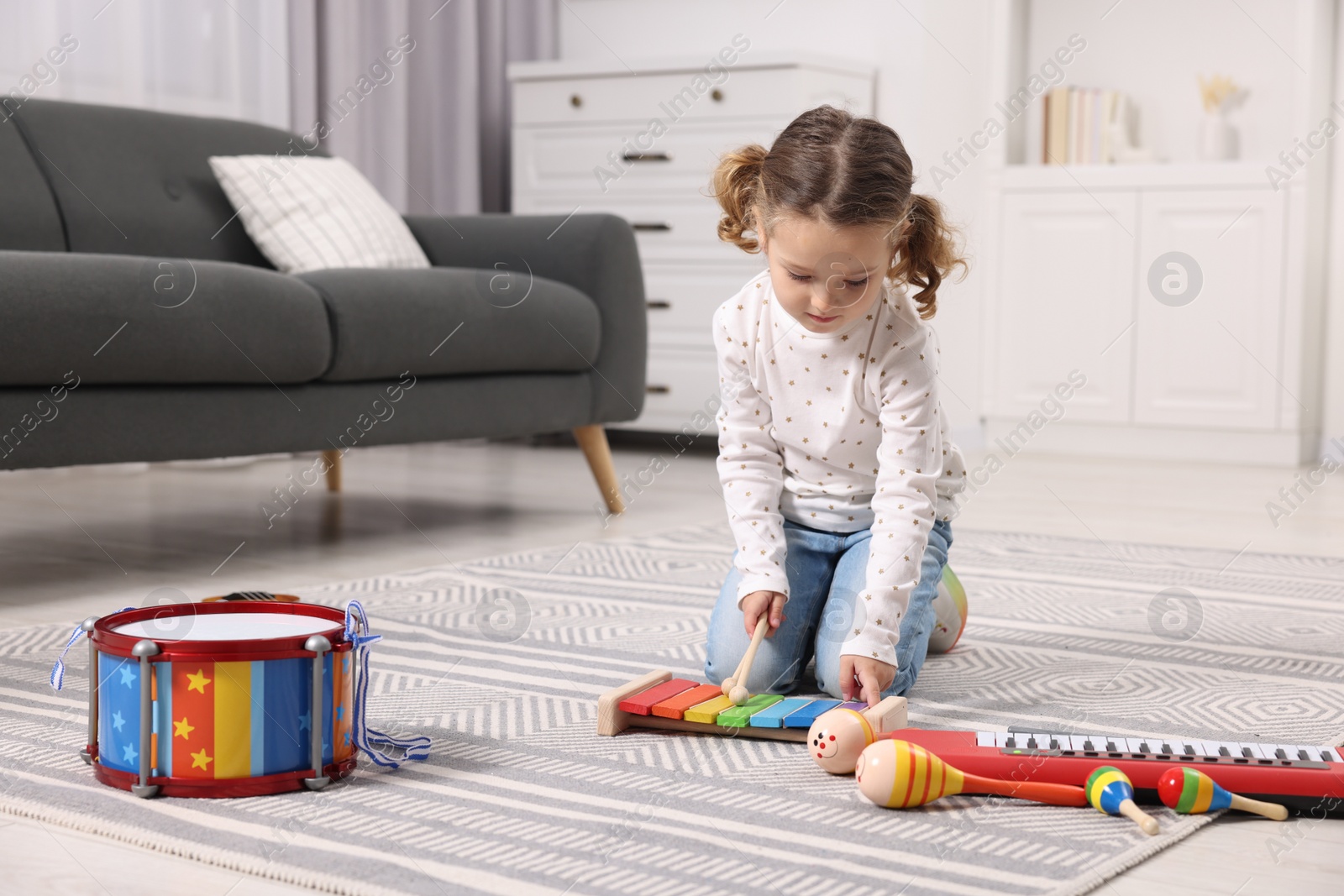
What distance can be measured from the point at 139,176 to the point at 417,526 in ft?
2.63

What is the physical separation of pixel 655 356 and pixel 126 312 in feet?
6.79

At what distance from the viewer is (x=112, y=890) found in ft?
2.78

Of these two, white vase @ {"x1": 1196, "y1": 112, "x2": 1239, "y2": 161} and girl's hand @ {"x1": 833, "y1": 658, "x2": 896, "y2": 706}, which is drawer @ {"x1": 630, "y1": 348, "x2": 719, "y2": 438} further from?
girl's hand @ {"x1": 833, "y1": 658, "x2": 896, "y2": 706}

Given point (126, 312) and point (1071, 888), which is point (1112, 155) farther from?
point (1071, 888)

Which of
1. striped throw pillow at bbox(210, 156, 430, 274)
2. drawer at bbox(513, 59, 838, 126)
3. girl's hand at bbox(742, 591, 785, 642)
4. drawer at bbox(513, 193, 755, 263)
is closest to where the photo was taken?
girl's hand at bbox(742, 591, 785, 642)

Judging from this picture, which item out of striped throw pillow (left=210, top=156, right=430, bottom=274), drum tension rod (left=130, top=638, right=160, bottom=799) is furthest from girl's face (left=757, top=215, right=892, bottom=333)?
striped throw pillow (left=210, top=156, right=430, bottom=274)

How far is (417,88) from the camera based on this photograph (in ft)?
12.3

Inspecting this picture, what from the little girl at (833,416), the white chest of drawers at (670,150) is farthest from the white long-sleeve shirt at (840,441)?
the white chest of drawers at (670,150)

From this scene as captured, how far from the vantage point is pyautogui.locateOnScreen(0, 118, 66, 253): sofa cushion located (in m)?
2.25

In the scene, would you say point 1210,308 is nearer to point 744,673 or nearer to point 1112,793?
point 744,673

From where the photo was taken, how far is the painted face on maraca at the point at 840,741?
1078mm

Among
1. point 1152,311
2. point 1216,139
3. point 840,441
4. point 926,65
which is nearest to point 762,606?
point 840,441

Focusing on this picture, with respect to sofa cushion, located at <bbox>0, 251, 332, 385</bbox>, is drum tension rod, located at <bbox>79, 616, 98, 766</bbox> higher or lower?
lower

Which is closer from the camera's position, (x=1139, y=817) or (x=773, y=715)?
(x=1139, y=817)
